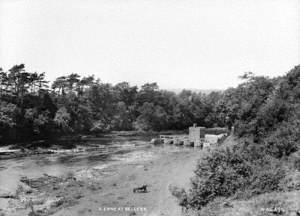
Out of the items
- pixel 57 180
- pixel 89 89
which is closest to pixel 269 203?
pixel 57 180

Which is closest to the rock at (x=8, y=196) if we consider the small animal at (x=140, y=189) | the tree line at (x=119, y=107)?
the small animal at (x=140, y=189)

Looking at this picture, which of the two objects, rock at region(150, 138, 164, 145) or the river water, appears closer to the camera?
the river water

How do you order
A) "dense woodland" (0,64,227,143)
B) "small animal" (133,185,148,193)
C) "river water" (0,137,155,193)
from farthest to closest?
"dense woodland" (0,64,227,143), "river water" (0,137,155,193), "small animal" (133,185,148,193)

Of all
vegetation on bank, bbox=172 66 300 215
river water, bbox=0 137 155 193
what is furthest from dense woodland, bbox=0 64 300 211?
river water, bbox=0 137 155 193

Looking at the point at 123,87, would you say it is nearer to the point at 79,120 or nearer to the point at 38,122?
the point at 79,120

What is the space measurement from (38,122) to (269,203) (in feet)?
209

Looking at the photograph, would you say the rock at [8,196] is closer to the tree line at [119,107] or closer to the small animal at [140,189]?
the small animal at [140,189]

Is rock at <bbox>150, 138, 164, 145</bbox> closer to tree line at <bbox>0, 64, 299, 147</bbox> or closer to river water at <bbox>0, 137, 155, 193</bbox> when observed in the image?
river water at <bbox>0, 137, 155, 193</bbox>

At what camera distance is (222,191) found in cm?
2420

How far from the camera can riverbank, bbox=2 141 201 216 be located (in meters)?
28.5

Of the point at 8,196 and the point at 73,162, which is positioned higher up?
the point at 73,162

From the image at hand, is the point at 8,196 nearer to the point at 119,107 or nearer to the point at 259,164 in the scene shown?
the point at 259,164

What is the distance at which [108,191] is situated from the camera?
3484cm

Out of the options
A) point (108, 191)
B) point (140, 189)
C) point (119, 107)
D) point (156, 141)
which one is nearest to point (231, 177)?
point (140, 189)
